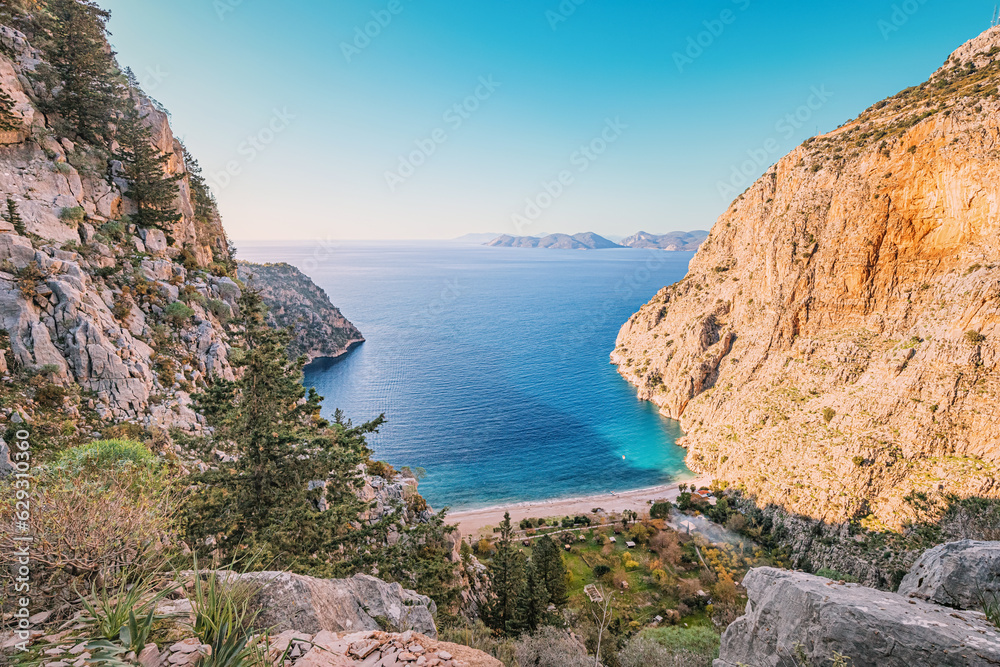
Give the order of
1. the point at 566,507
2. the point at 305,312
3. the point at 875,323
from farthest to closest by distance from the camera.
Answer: the point at 305,312
the point at 566,507
the point at 875,323

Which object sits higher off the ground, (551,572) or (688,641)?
(688,641)

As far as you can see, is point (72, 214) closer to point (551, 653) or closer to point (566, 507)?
point (551, 653)

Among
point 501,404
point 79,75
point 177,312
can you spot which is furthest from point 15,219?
point 501,404

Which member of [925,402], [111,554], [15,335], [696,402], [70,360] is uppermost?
[15,335]

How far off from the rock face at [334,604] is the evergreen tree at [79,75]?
25744mm

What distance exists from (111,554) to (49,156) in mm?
21034

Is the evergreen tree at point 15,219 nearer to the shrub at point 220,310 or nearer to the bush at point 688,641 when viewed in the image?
the shrub at point 220,310

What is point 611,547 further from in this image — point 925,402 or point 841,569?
point 925,402

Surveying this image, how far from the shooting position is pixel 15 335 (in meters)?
12.2

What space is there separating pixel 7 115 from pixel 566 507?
47.7 metres

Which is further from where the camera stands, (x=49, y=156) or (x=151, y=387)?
(x=49, y=156)

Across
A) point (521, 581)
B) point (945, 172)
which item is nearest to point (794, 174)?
point (945, 172)

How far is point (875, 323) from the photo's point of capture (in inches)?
1618

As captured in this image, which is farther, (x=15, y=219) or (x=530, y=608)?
(x=530, y=608)
